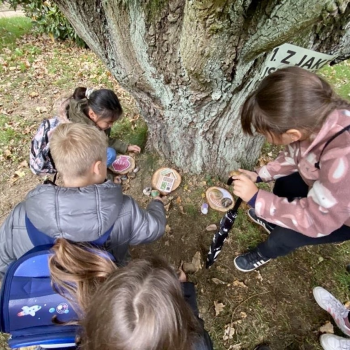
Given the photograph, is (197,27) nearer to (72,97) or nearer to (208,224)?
(72,97)

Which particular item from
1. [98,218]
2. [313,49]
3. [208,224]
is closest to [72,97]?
[98,218]

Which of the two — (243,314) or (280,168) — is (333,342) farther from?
(280,168)

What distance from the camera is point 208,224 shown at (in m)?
2.92

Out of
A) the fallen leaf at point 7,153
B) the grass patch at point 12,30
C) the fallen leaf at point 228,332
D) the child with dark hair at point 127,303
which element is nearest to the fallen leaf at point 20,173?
the fallen leaf at point 7,153

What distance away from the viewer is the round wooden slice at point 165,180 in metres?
3.09

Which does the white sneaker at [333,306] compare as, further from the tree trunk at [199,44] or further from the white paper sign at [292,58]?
the white paper sign at [292,58]

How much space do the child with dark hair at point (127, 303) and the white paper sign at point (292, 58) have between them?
5.01ft

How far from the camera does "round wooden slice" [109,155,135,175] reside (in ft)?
10.7

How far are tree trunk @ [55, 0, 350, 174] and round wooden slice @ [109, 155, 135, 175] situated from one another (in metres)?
0.74

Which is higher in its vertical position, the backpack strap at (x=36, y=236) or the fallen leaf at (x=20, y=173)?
the backpack strap at (x=36, y=236)

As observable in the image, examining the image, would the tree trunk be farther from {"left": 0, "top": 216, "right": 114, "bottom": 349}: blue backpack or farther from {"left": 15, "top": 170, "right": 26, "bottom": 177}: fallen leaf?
{"left": 15, "top": 170, "right": 26, "bottom": 177}: fallen leaf

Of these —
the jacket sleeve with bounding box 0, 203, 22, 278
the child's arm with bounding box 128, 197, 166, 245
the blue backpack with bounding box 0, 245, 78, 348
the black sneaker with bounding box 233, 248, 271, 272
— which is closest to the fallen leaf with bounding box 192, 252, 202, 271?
the black sneaker with bounding box 233, 248, 271, 272

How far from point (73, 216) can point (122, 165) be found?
178 cm

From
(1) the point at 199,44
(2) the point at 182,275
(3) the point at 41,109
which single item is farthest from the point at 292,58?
(3) the point at 41,109
